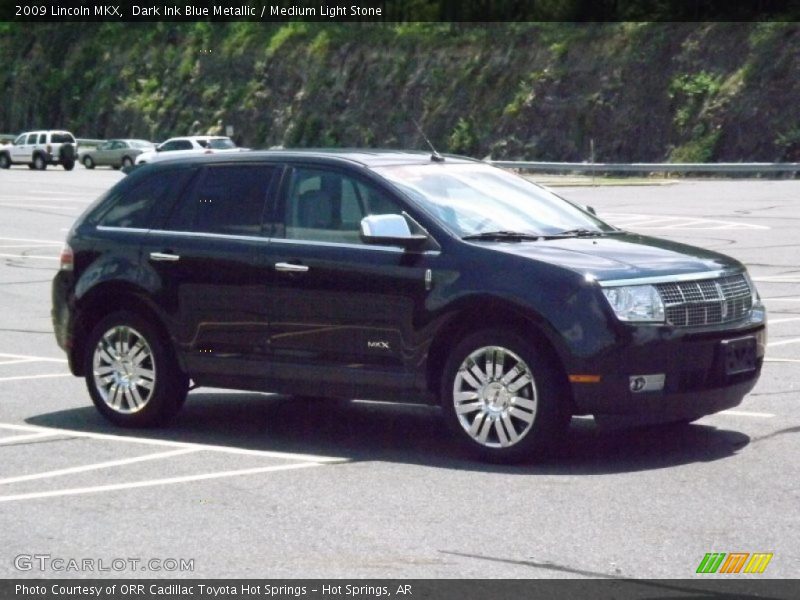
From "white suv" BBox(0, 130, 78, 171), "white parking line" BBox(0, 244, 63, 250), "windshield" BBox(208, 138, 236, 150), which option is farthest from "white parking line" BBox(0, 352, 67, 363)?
"white suv" BBox(0, 130, 78, 171)

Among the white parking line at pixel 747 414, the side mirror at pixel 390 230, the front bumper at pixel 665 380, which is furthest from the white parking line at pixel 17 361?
the front bumper at pixel 665 380

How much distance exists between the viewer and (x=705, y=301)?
340 inches

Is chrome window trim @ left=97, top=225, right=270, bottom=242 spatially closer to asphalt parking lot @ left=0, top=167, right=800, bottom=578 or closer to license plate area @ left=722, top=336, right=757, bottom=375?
asphalt parking lot @ left=0, top=167, right=800, bottom=578

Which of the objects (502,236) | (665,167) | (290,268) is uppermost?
(502,236)

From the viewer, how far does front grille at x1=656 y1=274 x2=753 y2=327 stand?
27.8 ft

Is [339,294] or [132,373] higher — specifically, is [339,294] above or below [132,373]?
above

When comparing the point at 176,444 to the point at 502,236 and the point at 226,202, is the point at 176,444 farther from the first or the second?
the point at 502,236

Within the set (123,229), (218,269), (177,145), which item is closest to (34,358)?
(123,229)

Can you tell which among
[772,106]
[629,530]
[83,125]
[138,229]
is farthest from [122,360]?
[83,125]

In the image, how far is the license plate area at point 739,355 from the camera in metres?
8.66

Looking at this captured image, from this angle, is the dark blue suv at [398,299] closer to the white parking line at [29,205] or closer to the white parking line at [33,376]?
the white parking line at [33,376]

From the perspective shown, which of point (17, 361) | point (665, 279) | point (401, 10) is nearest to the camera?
point (665, 279)

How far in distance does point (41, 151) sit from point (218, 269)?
187ft

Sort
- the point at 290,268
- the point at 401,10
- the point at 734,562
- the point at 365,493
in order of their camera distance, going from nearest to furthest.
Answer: the point at 734,562
the point at 365,493
the point at 290,268
the point at 401,10
